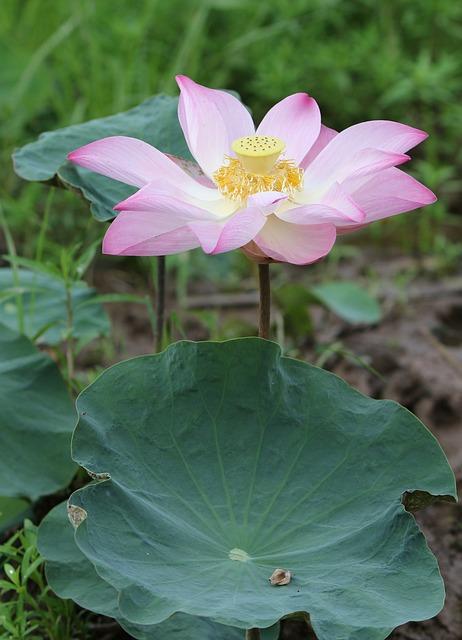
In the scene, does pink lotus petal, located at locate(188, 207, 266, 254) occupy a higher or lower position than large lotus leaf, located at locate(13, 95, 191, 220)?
higher

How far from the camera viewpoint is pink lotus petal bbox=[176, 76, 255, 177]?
1.11m

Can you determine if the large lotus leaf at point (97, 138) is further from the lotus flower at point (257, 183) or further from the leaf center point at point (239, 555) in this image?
the leaf center point at point (239, 555)

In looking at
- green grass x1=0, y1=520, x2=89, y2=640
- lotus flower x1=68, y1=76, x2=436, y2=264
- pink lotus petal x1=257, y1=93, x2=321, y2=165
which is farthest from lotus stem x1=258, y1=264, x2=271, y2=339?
green grass x1=0, y1=520, x2=89, y2=640

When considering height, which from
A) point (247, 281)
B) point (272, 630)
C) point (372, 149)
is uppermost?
point (372, 149)

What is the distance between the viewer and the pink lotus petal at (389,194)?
98 centimetres

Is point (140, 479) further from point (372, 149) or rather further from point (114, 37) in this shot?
point (114, 37)

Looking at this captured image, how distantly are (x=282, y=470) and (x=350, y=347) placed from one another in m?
1.04

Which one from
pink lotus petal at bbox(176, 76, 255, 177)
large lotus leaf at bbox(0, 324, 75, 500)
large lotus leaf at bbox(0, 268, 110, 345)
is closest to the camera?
pink lotus petal at bbox(176, 76, 255, 177)

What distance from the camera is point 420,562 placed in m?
0.94

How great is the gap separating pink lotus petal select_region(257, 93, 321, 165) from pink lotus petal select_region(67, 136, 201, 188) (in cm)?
20

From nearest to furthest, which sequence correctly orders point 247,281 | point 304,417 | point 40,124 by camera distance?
point 304,417 < point 247,281 < point 40,124

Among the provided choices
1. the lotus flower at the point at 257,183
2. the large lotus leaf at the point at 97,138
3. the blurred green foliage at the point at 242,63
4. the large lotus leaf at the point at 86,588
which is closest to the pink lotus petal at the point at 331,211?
the lotus flower at the point at 257,183

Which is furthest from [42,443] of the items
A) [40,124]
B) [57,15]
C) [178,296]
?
[57,15]

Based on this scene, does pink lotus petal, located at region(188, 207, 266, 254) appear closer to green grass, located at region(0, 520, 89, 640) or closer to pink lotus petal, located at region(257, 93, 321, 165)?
pink lotus petal, located at region(257, 93, 321, 165)
